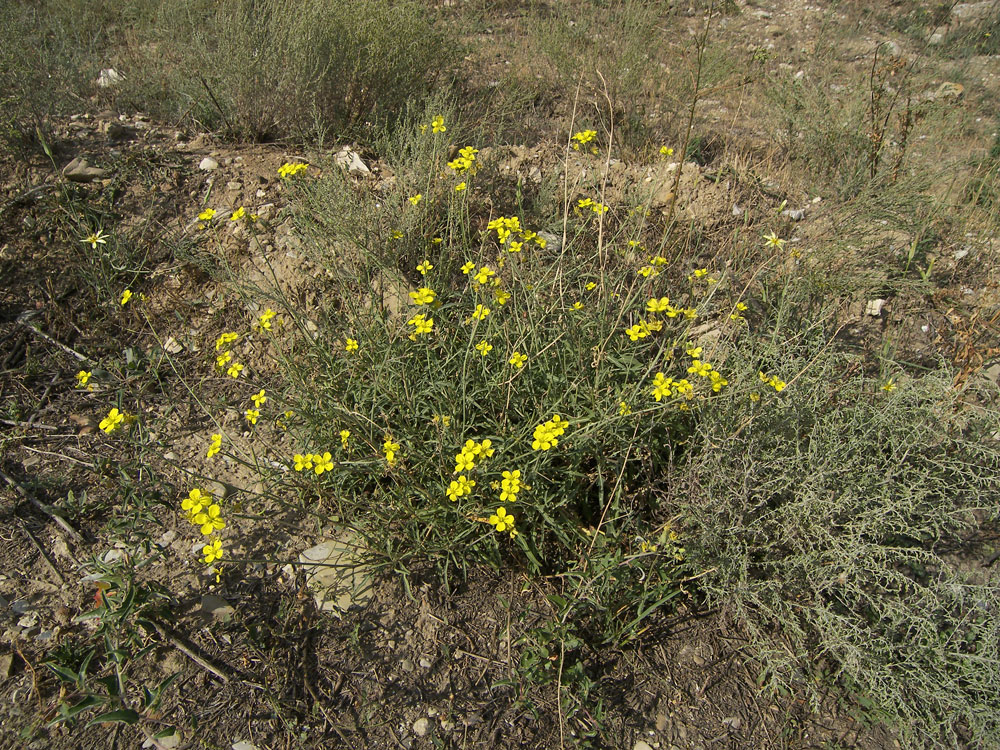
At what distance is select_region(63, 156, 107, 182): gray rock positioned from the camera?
3.40m

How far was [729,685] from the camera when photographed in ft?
6.71

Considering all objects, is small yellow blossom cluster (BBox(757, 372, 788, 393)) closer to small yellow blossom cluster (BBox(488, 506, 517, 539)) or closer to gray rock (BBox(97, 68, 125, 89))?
small yellow blossom cluster (BBox(488, 506, 517, 539))

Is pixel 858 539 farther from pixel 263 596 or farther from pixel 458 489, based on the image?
pixel 263 596

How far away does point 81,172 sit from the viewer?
3.40 m

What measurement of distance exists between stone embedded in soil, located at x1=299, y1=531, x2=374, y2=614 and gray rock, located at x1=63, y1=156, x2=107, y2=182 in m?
2.61

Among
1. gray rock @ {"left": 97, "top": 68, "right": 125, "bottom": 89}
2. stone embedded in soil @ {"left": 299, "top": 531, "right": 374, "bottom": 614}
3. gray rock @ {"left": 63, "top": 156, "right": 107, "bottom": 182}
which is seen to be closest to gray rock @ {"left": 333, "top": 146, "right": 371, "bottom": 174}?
gray rock @ {"left": 63, "top": 156, "right": 107, "bottom": 182}

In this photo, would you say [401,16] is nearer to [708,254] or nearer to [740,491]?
[708,254]

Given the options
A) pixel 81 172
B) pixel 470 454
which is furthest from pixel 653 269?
pixel 81 172

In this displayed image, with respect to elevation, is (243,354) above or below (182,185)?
below

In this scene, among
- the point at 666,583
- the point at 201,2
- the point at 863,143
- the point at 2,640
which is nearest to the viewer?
the point at 2,640

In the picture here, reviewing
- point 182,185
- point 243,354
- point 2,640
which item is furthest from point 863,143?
point 2,640

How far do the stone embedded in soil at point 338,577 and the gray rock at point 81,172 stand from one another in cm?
261

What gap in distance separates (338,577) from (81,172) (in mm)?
2793

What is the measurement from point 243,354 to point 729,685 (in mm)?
2433
